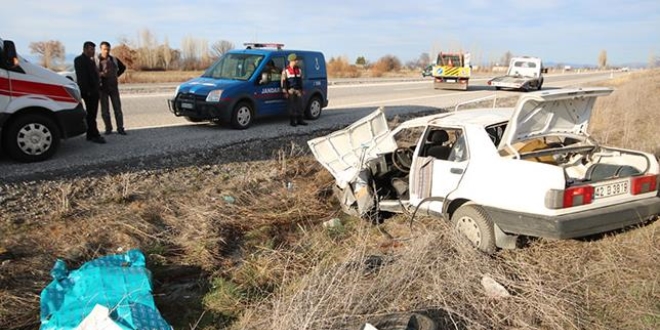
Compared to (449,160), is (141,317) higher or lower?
lower

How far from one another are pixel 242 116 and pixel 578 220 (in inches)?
302

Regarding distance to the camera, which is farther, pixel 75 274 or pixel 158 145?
pixel 158 145

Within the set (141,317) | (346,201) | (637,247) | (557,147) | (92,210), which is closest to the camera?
(141,317)

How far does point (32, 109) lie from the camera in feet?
23.3

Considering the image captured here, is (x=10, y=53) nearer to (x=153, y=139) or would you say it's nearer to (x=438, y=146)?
(x=153, y=139)

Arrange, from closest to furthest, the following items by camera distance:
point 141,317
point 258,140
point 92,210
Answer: point 141,317 → point 92,210 → point 258,140

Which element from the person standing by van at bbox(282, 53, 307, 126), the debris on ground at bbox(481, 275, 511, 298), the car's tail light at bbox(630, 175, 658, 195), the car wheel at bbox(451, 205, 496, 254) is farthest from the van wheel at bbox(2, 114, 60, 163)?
the car's tail light at bbox(630, 175, 658, 195)

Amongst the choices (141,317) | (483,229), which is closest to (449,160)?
(483,229)

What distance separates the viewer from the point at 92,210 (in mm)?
5836

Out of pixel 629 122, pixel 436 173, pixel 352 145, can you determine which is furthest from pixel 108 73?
pixel 629 122

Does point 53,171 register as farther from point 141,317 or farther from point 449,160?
point 449,160

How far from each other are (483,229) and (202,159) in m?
4.96

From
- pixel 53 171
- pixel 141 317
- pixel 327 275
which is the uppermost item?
pixel 53 171

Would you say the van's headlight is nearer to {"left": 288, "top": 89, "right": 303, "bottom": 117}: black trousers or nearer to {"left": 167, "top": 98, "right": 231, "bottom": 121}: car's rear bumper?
{"left": 167, "top": 98, "right": 231, "bottom": 121}: car's rear bumper
